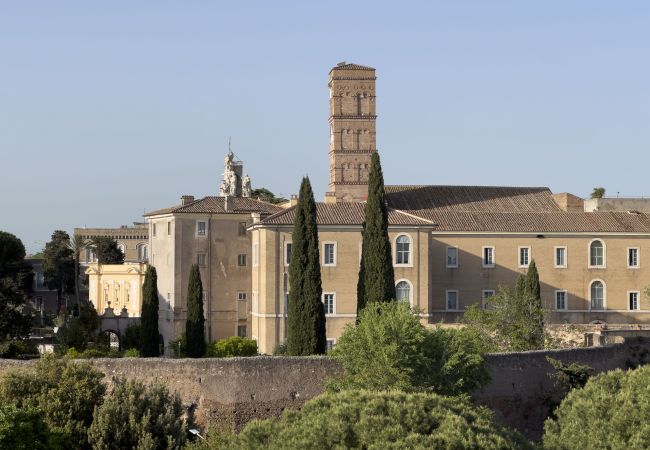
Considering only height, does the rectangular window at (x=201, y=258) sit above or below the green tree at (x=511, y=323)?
above

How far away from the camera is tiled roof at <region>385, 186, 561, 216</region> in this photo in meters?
64.7

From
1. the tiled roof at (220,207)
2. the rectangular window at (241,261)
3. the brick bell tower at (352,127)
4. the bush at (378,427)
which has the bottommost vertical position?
the bush at (378,427)

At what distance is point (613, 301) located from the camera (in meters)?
61.5

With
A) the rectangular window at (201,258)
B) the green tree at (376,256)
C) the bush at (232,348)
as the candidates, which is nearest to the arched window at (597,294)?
the green tree at (376,256)

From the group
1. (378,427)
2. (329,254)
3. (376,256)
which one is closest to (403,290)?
(329,254)

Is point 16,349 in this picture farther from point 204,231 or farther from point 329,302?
point 204,231

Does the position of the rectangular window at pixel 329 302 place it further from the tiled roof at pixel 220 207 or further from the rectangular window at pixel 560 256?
the rectangular window at pixel 560 256

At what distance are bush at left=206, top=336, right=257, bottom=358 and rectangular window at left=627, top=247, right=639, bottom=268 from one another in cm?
1954

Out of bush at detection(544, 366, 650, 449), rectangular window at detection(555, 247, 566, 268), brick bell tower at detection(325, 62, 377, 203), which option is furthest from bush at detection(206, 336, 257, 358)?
bush at detection(544, 366, 650, 449)

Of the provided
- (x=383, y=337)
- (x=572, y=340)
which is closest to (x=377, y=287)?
(x=572, y=340)

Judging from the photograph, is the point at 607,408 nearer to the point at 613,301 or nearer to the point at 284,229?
the point at 284,229

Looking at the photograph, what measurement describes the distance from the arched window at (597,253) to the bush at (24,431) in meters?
37.5

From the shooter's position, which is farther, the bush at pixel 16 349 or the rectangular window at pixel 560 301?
the rectangular window at pixel 560 301

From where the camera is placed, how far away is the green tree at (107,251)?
303ft
